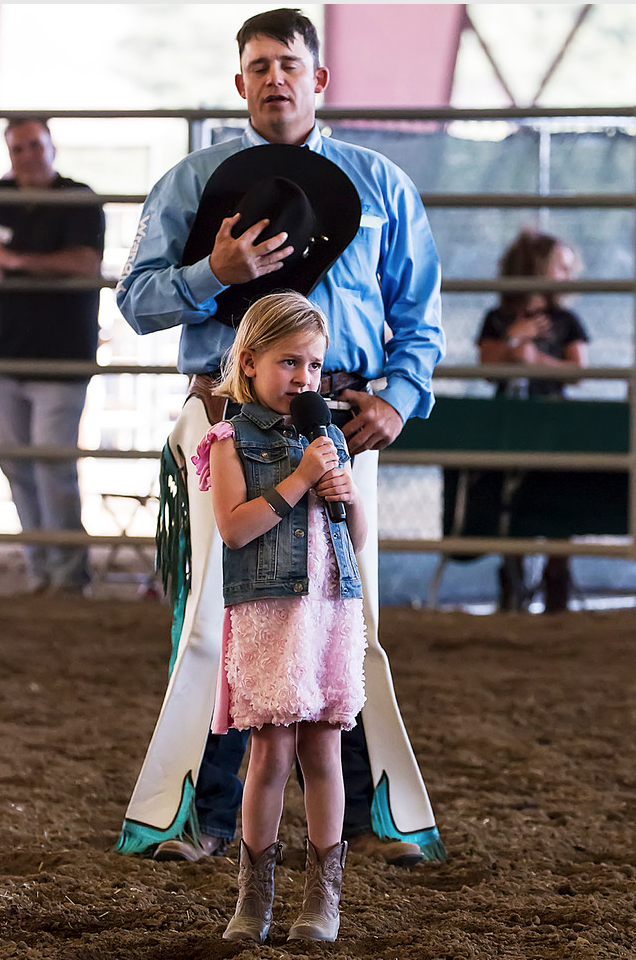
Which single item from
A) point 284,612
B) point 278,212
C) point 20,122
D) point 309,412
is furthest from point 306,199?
point 20,122

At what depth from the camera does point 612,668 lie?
3.53 meters

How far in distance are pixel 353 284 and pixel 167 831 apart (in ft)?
3.25

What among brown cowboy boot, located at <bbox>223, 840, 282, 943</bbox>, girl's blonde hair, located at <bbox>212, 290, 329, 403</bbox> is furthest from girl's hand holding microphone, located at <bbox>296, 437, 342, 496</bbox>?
brown cowboy boot, located at <bbox>223, 840, 282, 943</bbox>

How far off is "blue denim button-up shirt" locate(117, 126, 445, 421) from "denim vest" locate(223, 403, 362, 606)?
0.34 metres

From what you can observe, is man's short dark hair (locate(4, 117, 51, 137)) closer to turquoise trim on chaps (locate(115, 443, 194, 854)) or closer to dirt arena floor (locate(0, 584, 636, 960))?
dirt arena floor (locate(0, 584, 636, 960))

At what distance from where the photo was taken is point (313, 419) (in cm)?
146

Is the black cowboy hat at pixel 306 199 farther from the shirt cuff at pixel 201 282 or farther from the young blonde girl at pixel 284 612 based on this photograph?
the young blonde girl at pixel 284 612

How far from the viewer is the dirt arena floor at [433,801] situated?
1542mm

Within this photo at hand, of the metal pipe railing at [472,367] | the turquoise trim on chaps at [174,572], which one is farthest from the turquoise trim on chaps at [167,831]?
the metal pipe railing at [472,367]

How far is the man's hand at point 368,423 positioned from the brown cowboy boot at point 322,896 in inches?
25.8

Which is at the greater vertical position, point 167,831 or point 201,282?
point 201,282

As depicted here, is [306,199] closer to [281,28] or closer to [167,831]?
[281,28]

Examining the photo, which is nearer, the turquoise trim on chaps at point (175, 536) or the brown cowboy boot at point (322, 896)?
the brown cowboy boot at point (322, 896)

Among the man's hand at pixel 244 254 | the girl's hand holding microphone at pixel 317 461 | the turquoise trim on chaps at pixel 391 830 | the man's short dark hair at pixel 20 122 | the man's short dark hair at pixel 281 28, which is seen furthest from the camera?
the man's short dark hair at pixel 20 122
